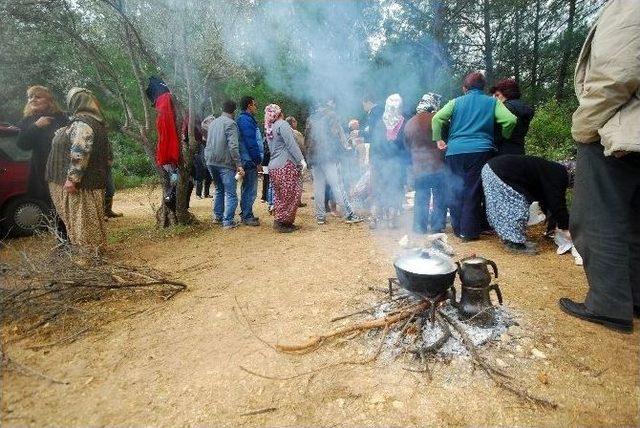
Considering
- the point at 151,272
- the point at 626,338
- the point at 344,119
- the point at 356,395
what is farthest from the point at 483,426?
the point at 344,119

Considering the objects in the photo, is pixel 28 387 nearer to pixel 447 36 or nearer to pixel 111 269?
pixel 111 269

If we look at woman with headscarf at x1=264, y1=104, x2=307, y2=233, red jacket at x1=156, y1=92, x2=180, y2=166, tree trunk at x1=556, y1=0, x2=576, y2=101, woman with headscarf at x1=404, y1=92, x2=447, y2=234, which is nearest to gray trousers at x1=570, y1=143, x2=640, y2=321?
woman with headscarf at x1=404, y1=92, x2=447, y2=234

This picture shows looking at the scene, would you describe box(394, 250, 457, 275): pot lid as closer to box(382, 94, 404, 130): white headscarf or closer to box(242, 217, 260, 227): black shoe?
box(382, 94, 404, 130): white headscarf

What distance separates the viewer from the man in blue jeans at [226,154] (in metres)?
5.77

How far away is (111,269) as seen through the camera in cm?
354

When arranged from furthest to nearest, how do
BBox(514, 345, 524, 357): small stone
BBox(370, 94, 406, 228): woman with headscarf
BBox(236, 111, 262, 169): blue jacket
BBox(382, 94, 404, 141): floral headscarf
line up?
BBox(236, 111, 262, 169): blue jacket < BBox(370, 94, 406, 228): woman with headscarf < BBox(382, 94, 404, 141): floral headscarf < BBox(514, 345, 524, 357): small stone

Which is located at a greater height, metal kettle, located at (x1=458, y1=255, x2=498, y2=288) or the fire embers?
metal kettle, located at (x1=458, y1=255, x2=498, y2=288)

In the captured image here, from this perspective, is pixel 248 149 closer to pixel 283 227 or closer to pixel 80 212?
pixel 283 227

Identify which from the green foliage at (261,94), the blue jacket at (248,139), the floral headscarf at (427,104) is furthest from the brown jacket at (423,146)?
the green foliage at (261,94)

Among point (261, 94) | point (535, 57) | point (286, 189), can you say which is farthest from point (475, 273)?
point (535, 57)

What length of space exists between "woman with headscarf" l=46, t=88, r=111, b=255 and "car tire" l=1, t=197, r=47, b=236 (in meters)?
1.99

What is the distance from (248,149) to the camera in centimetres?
607

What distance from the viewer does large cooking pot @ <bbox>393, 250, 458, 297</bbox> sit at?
8.13 ft

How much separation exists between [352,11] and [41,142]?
5.39 m
